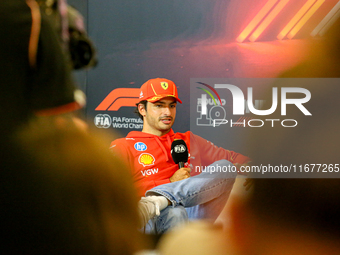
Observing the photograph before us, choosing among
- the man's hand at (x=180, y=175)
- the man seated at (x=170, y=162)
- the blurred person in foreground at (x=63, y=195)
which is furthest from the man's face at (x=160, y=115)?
the blurred person in foreground at (x=63, y=195)

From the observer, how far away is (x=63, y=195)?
0.27 meters

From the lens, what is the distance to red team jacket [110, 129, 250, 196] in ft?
6.71

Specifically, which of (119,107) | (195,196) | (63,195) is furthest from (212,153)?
(63,195)

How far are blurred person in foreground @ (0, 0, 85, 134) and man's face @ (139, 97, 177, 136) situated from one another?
1910 mm

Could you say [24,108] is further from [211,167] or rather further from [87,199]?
[211,167]

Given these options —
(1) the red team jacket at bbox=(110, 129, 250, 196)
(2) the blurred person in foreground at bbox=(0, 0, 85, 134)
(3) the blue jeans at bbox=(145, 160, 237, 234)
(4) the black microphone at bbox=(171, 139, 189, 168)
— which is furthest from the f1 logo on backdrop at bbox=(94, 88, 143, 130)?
(2) the blurred person in foreground at bbox=(0, 0, 85, 134)

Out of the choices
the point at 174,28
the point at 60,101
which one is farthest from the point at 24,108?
the point at 174,28

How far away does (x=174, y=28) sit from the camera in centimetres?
224

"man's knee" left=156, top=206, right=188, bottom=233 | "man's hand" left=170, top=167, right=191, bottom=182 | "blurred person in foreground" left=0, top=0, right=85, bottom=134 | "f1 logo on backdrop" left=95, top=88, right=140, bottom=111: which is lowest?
"man's knee" left=156, top=206, right=188, bottom=233

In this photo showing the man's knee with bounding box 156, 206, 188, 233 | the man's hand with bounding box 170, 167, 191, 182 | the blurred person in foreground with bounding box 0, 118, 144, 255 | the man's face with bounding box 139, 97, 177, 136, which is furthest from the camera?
the man's face with bounding box 139, 97, 177, 136

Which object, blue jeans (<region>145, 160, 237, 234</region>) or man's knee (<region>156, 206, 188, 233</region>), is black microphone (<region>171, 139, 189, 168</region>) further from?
man's knee (<region>156, 206, 188, 233</region>)

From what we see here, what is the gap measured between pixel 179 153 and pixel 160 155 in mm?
147

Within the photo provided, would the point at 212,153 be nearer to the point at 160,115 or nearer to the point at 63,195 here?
the point at 160,115

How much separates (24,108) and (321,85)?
2452 mm
